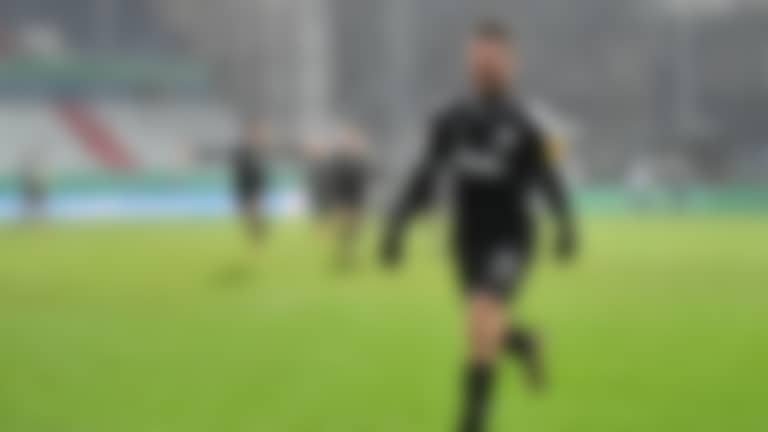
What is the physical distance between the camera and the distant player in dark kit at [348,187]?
8.04 ft

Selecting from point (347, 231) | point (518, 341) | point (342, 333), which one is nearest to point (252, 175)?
point (347, 231)

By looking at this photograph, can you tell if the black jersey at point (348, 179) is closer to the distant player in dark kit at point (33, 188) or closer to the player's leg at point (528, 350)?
the player's leg at point (528, 350)

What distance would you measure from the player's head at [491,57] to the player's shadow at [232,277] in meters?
0.63

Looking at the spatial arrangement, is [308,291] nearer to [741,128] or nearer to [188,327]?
[188,327]

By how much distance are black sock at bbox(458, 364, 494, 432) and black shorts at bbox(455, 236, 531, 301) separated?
158 mm

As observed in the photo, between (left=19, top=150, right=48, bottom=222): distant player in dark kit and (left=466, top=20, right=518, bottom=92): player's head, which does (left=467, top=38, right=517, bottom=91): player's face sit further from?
(left=19, top=150, right=48, bottom=222): distant player in dark kit

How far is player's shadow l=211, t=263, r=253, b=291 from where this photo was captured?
8.13ft

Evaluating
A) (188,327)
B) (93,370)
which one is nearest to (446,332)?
(188,327)

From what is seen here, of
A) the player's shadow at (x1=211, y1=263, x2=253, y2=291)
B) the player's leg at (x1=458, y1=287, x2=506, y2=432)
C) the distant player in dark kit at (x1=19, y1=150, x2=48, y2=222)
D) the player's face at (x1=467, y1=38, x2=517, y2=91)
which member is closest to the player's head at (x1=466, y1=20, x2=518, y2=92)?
the player's face at (x1=467, y1=38, x2=517, y2=91)

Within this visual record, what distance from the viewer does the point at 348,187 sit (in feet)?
8.08

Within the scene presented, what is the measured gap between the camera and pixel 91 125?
2535 mm

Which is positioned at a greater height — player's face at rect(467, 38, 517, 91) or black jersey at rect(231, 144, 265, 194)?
player's face at rect(467, 38, 517, 91)

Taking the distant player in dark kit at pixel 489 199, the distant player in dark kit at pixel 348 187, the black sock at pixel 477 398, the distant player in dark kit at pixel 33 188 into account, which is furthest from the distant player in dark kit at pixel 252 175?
the black sock at pixel 477 398

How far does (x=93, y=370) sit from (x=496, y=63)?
1.05 m
